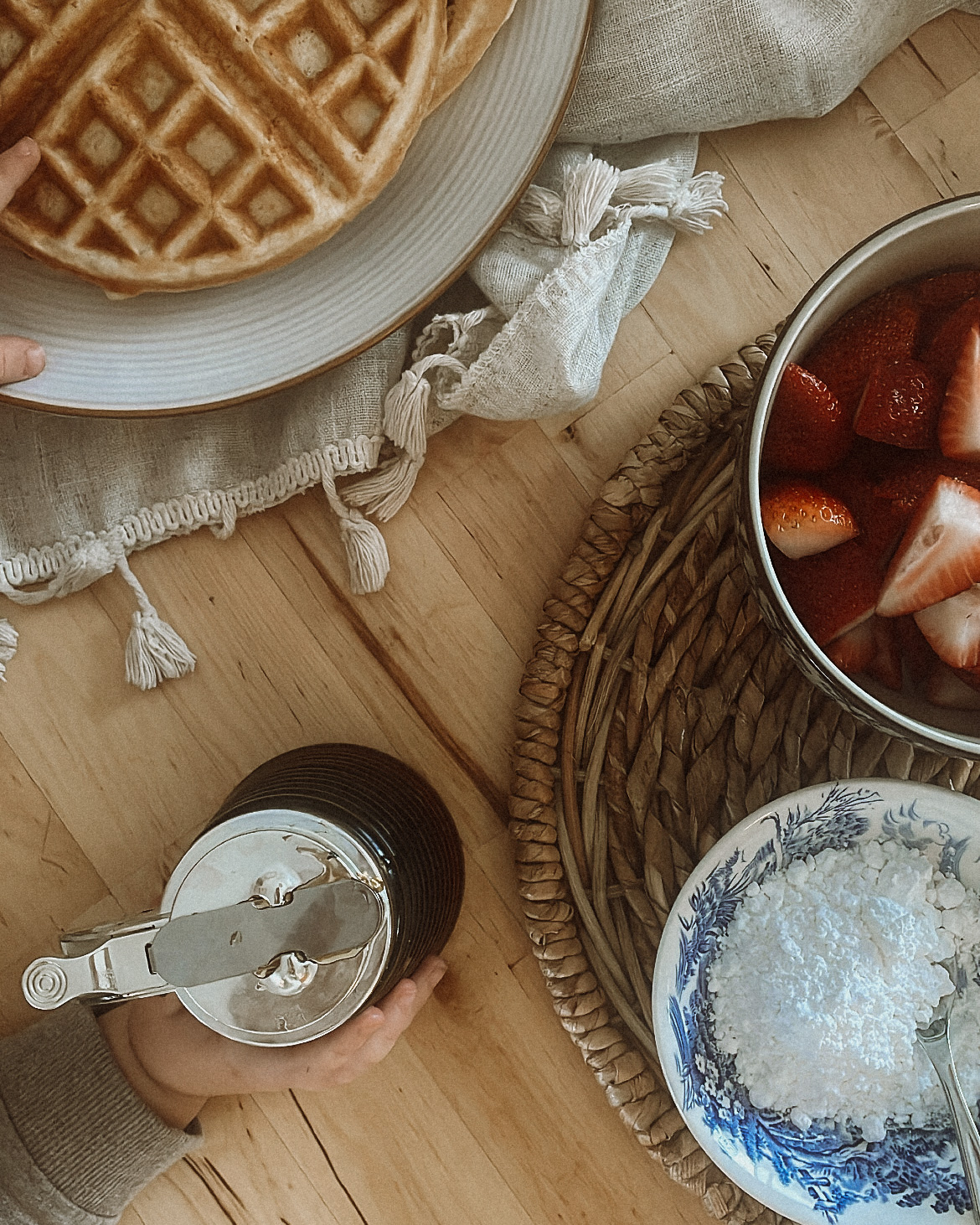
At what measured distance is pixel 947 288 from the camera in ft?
2.15

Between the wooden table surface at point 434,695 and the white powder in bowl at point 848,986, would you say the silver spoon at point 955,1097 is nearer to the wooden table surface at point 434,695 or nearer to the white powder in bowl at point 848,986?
the white powder in bowl at point 848,986

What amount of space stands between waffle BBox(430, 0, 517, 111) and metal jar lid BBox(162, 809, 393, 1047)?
0.55 meters

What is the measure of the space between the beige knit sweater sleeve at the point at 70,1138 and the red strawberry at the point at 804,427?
0.69m

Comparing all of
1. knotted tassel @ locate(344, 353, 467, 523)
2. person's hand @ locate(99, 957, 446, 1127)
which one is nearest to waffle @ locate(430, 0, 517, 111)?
knotted tassel @ locate(344, 353, 467, 523)

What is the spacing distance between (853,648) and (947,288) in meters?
0.24

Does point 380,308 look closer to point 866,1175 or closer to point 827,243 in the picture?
point 827,243

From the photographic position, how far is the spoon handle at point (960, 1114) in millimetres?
658

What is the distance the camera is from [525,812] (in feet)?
2.58

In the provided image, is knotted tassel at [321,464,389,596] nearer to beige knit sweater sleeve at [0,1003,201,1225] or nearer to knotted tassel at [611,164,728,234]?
knotted tassel at [611,164,728,234]

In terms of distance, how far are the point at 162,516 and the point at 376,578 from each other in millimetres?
185

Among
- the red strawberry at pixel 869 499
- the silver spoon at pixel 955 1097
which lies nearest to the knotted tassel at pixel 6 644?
the red strawberry at pixel 869 499

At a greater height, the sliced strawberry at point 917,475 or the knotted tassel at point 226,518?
the knotted tassel at point 226,518

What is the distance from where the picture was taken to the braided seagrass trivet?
0.75 meters

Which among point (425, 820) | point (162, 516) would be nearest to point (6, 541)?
point (162, 516)
